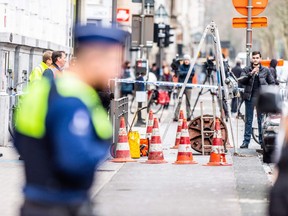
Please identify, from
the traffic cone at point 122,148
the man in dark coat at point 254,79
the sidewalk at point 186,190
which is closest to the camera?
the sidewalk at point 186,190

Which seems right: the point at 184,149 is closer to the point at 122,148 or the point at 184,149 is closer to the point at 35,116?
the point at 122,148

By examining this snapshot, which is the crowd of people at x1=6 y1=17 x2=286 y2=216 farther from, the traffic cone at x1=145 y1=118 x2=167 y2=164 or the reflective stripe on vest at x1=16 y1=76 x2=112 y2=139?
the traffic cone at x1=145 y1=118 x2=167 y2=164

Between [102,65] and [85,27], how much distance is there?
0.21 meters

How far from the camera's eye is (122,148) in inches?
704

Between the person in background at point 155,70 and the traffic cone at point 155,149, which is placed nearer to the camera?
the traffic cone at point 155,149

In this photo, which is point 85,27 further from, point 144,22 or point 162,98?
point 162,98

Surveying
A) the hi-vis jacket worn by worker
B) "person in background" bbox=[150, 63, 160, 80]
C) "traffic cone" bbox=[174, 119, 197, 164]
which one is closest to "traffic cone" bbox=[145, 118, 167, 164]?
"traffic cone" bbox=[174, 119, 197, 164]

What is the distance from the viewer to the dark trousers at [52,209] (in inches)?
205

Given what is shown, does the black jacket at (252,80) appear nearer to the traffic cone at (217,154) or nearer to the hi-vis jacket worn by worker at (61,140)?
the traffic cone at (217,154)

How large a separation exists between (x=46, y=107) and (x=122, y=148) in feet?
41.5

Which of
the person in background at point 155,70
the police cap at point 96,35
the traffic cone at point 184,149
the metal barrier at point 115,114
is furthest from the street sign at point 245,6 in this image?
the person in background at point 155,70

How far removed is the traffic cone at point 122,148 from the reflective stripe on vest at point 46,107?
12.3 metres

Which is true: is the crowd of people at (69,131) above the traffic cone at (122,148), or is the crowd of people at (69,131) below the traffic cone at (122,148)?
above

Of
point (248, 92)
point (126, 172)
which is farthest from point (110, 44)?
point (248, 92)
